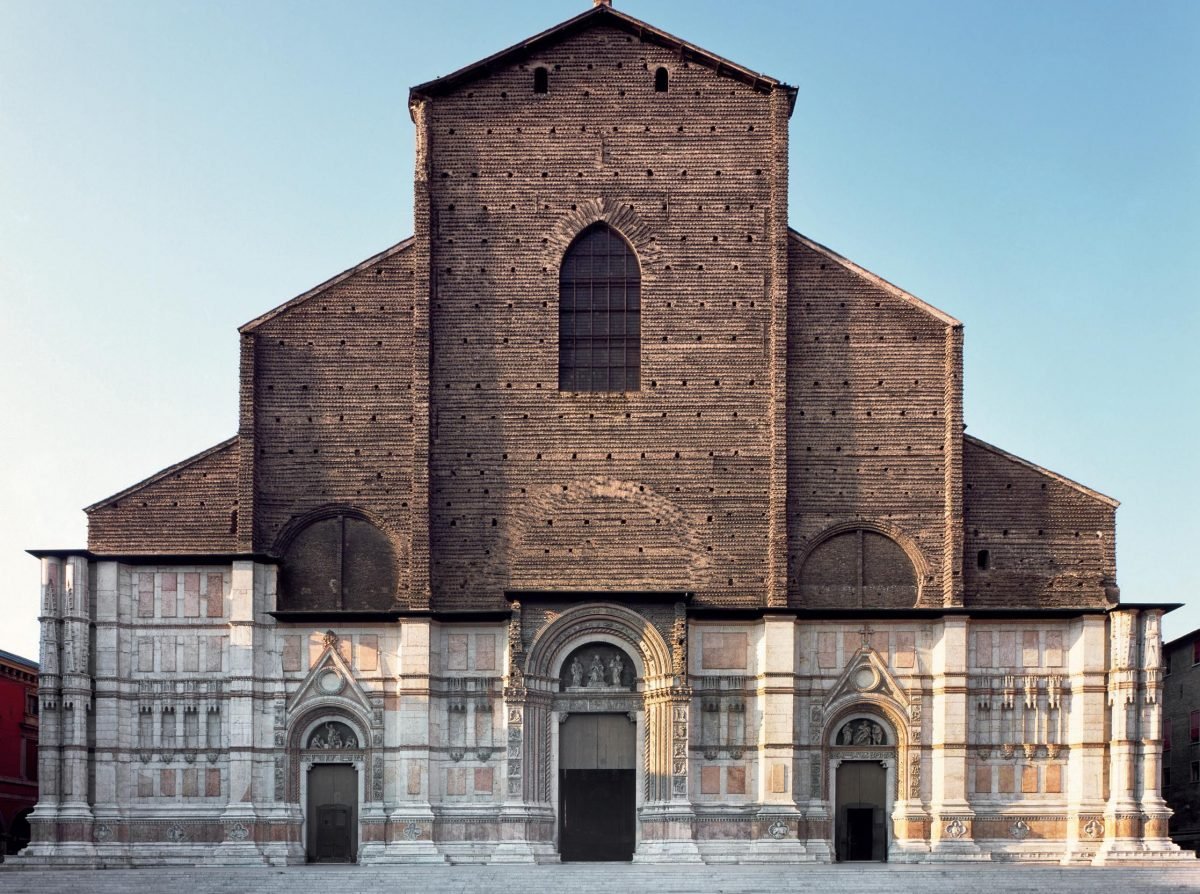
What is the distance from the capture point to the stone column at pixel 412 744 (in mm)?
31375

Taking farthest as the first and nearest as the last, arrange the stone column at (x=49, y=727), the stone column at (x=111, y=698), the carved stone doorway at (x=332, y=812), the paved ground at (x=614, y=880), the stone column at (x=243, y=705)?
the carved stone doorway at (x=332, y=812) → the stone column at (x=111, y=698) → the stone column at (x=243, y=705) → the stone column at (x=49, y=727) → the paved ground at (x=614, y=880)

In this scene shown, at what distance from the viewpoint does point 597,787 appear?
106 feet

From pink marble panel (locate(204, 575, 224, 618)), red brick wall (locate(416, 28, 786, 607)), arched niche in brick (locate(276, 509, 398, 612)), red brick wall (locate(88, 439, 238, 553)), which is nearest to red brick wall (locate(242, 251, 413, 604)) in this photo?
arched niche in brick (locate(276, 509, 398, 612))

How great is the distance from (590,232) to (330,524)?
27.3ft

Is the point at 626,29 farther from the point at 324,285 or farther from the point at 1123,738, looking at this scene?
the point at 1123,738

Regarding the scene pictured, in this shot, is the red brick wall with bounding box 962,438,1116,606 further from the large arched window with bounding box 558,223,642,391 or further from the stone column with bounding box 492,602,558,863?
the stone column with bounding box 492,602,558,863

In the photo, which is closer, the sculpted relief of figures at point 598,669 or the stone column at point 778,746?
the stone column at point 778,746

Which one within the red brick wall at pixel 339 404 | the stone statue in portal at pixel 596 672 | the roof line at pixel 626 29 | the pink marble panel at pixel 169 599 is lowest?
the stone statue in portal at pixel 596 672

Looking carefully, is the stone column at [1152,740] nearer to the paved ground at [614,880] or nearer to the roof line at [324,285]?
the paved ground at [614,880]

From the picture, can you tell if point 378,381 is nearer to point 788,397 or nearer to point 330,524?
point 330,524

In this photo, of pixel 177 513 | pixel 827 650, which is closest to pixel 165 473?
pixel 177 513

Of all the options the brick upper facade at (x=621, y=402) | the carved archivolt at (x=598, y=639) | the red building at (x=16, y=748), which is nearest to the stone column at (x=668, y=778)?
the carved archivolt at (x=598, y=639)

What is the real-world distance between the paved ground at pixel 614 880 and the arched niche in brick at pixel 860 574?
5.41m

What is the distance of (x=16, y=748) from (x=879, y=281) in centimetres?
2583
